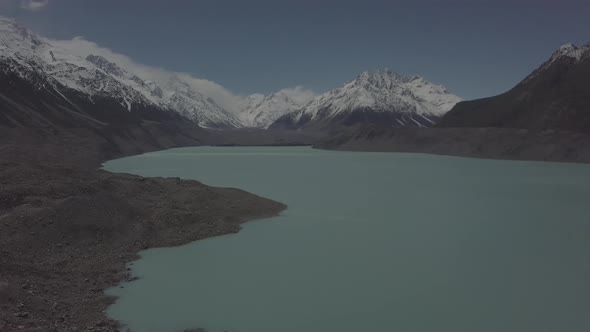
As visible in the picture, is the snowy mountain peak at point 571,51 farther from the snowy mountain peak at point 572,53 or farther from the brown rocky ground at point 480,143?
the brown rocky ground at point 480,143

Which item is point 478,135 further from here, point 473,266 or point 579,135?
point 473,266

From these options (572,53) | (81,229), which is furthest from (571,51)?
(81,229)

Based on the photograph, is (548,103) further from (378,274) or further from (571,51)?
(378,274)

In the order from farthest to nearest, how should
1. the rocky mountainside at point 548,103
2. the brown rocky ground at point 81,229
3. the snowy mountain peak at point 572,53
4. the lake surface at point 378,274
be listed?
1. the snowy mountain peak at point 572,53
2. the rocky mountainside at point 548,103
3. the brown rocky ground at point 81,229
4. the lake surface at point 378,274

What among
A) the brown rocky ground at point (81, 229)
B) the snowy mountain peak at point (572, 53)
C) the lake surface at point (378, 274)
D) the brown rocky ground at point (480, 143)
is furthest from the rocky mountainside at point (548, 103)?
the brown rocky ground at point (81, 229)

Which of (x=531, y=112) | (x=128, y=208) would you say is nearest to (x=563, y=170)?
(x=531, y=112)

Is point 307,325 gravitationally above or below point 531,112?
below

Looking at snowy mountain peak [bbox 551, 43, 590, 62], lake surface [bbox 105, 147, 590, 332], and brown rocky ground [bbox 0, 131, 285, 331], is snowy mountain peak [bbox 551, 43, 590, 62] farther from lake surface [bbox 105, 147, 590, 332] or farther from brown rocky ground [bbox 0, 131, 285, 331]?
brown rocky ground [bbox 0, 131, 285, 331]
